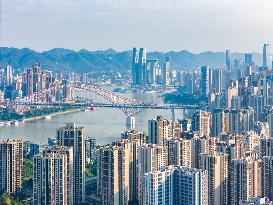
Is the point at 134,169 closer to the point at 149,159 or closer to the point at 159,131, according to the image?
the point at 149,159

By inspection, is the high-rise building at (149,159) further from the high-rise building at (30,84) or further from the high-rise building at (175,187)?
the high-rise building at (30,84)

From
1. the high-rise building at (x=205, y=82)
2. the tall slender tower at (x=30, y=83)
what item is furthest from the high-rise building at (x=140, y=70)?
the tall slender tower at (x=30, y=83)

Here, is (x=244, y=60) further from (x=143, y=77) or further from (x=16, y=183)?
(x=16, y=183)

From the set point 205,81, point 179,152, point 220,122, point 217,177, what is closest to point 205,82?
point 205,81

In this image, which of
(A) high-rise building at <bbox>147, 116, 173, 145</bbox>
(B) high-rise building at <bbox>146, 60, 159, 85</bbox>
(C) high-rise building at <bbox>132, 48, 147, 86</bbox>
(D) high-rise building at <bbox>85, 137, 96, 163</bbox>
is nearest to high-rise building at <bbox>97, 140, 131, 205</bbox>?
(A) high-rise building at <bbox>147, 116, 173, 145</bbox>

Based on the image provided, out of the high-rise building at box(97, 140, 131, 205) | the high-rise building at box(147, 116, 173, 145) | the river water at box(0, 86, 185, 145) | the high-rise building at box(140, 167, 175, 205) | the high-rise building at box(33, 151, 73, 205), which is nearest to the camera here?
the high-rise building at box(140, 167, 175, 205)

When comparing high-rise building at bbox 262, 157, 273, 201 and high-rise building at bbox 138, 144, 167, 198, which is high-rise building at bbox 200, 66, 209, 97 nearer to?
high-rise building at bbox 138, 144, 167, 198
